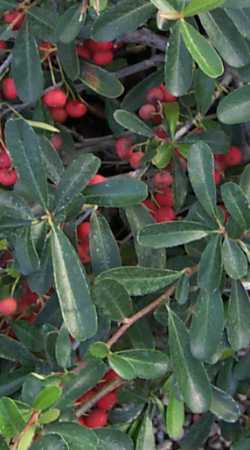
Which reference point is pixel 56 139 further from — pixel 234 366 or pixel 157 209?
pixel 234 366

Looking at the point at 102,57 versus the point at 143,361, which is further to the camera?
the point at 102,57

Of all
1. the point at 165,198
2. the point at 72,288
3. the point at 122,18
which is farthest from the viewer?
the point at 165,198

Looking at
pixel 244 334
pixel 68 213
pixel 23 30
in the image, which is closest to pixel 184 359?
pixel 244 334

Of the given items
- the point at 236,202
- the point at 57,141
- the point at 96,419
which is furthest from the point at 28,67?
the point at 96,419

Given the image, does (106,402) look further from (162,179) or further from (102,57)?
(102,57)

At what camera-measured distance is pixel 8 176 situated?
1.35 meters

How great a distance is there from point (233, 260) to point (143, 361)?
17 cm

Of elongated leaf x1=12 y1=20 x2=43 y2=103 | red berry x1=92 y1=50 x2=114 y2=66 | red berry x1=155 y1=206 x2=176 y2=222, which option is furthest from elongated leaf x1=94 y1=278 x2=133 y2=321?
red berry x1=92 y1=50 x2=114 y2=66

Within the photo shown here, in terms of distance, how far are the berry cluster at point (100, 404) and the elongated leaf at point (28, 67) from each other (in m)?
0.40

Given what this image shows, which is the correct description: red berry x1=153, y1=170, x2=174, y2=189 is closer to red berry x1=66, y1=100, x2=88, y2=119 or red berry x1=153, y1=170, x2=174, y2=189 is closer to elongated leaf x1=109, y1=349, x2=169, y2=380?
red berry x1=66, y1=100, x2=88, y2=119

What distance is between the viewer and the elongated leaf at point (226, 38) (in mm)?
1228

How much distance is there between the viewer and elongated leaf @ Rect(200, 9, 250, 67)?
1.23 meters

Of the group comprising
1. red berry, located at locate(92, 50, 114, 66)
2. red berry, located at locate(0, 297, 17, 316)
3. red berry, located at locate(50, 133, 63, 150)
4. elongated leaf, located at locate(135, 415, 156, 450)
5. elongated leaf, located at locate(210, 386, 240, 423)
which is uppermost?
red berry, located at locate(92, 50, 114, 66)

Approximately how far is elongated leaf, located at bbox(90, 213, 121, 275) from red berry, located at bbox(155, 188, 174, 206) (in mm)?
202
